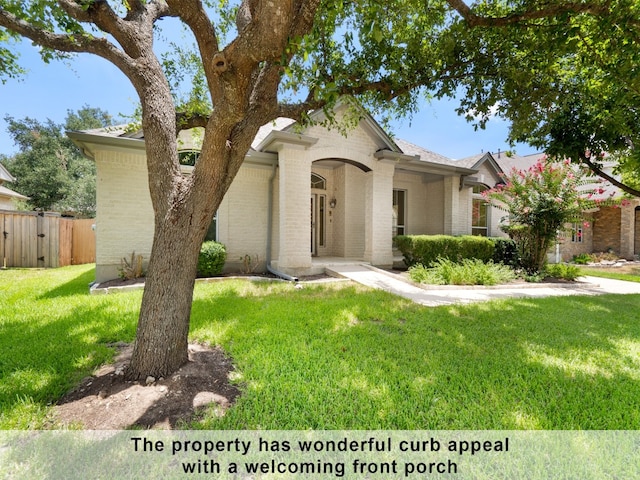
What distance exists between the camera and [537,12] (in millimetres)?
3896

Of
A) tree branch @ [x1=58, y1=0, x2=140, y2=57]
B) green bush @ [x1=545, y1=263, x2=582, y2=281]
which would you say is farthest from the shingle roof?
tree branch @ [x1=58, y1=0, x2=140, y2=57]

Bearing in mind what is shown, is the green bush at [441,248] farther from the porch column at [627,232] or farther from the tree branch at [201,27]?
the porch column at [627,232]

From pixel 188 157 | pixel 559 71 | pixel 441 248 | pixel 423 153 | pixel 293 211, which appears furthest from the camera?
pixel 423 153

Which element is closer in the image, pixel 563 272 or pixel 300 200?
pixel 300 200

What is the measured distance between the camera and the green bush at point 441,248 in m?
9.22

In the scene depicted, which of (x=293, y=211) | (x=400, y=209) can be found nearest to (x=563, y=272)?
(x=400, y=209)

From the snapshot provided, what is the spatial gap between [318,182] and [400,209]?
12.3 feet

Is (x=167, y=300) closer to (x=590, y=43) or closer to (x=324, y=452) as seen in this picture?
(x=324, y=452)

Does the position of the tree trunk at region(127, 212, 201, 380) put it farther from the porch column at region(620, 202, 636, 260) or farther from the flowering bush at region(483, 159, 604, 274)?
the porch column at region(620, 202, 636, 260)

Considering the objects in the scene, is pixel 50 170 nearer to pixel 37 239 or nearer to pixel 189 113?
pixel 37 239

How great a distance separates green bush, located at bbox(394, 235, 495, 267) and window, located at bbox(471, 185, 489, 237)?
3.62m

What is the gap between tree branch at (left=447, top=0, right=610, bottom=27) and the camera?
11.9ft

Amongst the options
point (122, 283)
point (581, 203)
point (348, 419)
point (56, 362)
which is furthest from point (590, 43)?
point (122, 283)

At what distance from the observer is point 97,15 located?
10.2ft
